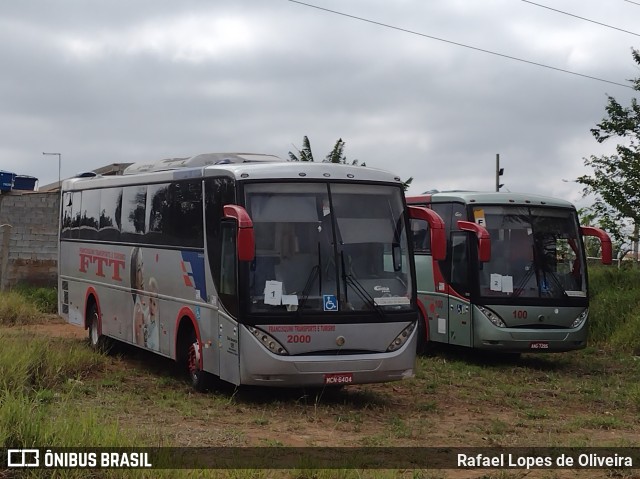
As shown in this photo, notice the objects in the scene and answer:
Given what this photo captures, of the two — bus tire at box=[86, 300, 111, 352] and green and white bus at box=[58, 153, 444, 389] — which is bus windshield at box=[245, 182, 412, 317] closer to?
green and white bus at box=[58, 153, 444, 389]

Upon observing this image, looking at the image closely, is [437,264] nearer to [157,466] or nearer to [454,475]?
[454,475]

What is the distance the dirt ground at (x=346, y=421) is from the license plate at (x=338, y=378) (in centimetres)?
36

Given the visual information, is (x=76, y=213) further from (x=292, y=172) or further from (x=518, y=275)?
(x=518, y=275)

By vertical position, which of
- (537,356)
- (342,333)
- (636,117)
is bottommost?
(537,356)

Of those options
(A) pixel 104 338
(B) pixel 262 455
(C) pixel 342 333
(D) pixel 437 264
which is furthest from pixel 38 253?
(B) pixel 262 455

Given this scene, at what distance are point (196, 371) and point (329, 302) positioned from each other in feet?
8.14

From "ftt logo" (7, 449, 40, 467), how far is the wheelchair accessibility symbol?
4720mm

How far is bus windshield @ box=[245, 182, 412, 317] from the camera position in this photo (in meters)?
11.5

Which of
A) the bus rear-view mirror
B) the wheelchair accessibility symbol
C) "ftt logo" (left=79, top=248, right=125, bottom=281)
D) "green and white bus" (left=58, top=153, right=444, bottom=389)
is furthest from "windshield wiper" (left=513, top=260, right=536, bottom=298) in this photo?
the bus rear-view mirror

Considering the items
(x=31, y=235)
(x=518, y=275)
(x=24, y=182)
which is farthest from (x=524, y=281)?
(x=24, y=182)

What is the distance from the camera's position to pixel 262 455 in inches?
346

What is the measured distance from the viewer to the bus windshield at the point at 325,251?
11461mm

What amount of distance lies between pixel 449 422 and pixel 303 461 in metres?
3.49

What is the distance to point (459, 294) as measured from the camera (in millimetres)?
16719
